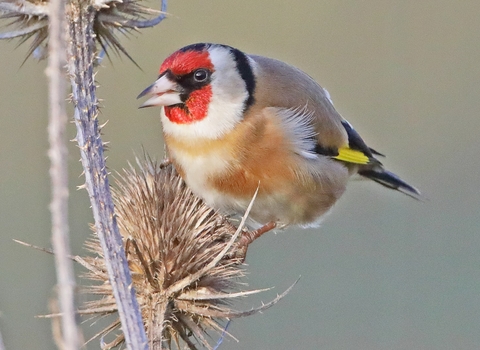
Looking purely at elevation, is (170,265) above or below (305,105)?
below

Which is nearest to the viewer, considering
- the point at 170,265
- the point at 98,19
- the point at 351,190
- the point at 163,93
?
the point at 98,19

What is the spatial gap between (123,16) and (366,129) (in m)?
3.86

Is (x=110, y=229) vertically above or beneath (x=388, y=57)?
beneath

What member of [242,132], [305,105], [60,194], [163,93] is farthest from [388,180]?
[60,194]

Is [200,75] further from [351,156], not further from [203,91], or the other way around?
[351,156]

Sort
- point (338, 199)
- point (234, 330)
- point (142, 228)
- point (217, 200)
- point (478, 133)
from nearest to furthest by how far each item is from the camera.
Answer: point (142, 228), point (217, 200), point (338, 199), point (234, 330), point (478, 133)

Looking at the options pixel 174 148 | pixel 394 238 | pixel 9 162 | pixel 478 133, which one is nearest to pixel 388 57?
pixel 478 133

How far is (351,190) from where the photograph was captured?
156 inches

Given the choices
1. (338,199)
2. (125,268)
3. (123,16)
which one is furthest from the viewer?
(338,199)

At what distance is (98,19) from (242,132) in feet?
2.95

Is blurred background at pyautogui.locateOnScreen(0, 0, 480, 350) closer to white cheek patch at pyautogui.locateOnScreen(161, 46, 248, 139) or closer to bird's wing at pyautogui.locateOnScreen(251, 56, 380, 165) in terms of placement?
bird's wing at pyautogui.locateOnScreen(251, 56, 380, 165)

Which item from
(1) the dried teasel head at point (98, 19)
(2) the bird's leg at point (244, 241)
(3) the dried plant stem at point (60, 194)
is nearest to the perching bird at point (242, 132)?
(2) the bird's leg at point (244, 241)

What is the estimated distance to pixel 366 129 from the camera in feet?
18.4

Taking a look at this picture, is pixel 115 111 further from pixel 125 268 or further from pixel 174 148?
pixel 125 268
